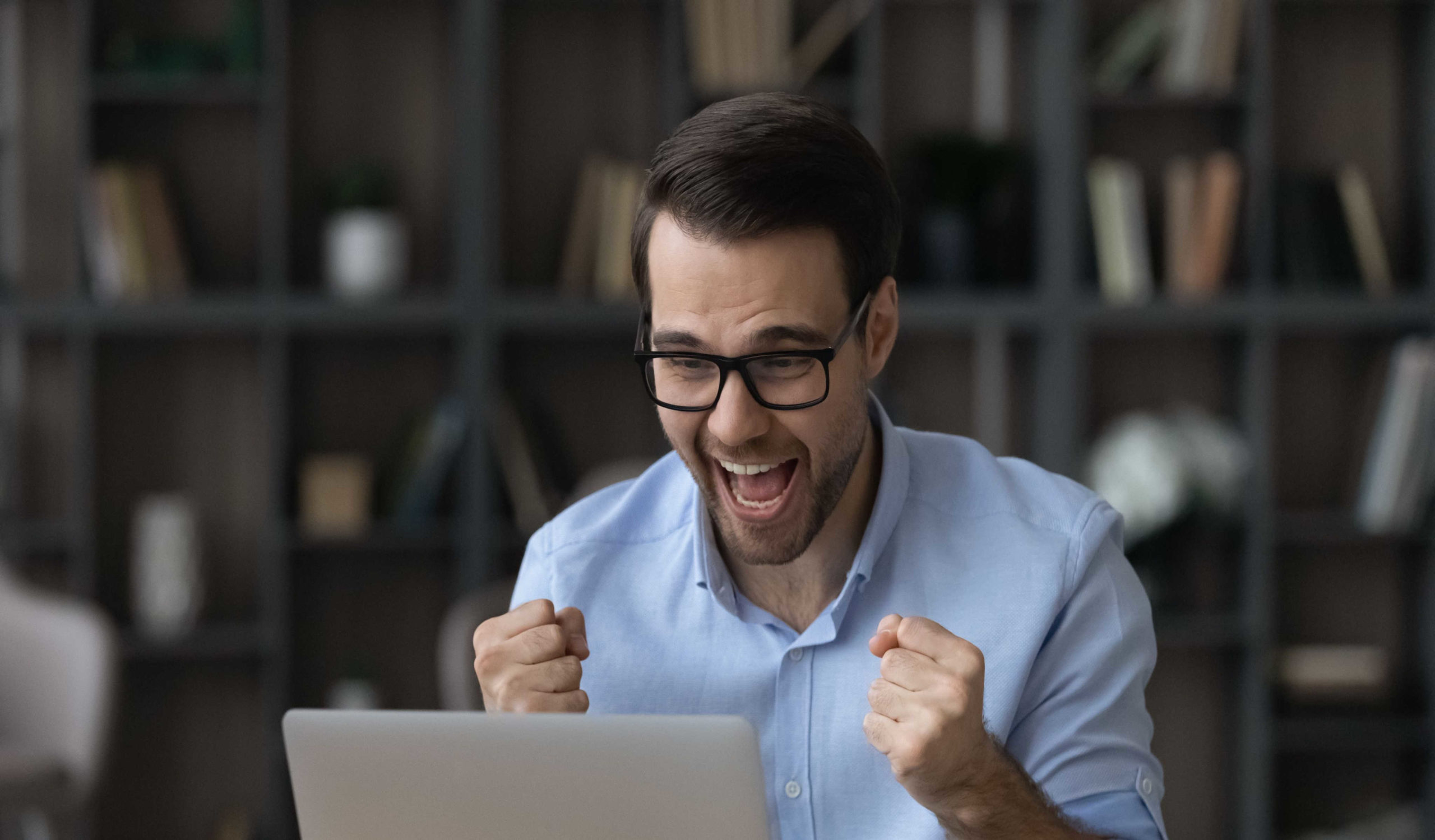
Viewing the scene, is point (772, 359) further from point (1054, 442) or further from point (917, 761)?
point (1054, 442)

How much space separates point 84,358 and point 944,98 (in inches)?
92.6

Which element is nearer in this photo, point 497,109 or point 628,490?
point 628,490

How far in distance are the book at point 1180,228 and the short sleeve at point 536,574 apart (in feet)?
7.67

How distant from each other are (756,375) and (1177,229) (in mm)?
2420

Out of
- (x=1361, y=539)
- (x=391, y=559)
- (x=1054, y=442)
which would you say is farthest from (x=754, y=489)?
(x=1361, y=539)

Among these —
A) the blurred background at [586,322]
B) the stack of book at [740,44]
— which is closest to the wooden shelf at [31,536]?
the blurred background at [586,322]

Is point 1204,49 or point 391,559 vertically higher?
point 1204,49

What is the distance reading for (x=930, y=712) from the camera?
1.05 m

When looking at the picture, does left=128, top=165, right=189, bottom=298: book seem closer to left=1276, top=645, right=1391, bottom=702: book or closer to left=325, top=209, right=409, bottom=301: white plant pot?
left=325, top=209, right=409, bottom=301: white plant pot

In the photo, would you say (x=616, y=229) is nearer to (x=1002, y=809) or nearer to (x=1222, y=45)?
(x=1222, y=45)

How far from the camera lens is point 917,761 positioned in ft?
3.45

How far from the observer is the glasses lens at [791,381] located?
126cm

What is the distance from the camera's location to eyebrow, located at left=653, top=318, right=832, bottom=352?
1230mm

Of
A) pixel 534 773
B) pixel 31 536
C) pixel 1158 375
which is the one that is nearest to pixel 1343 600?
pixel 1158 375
